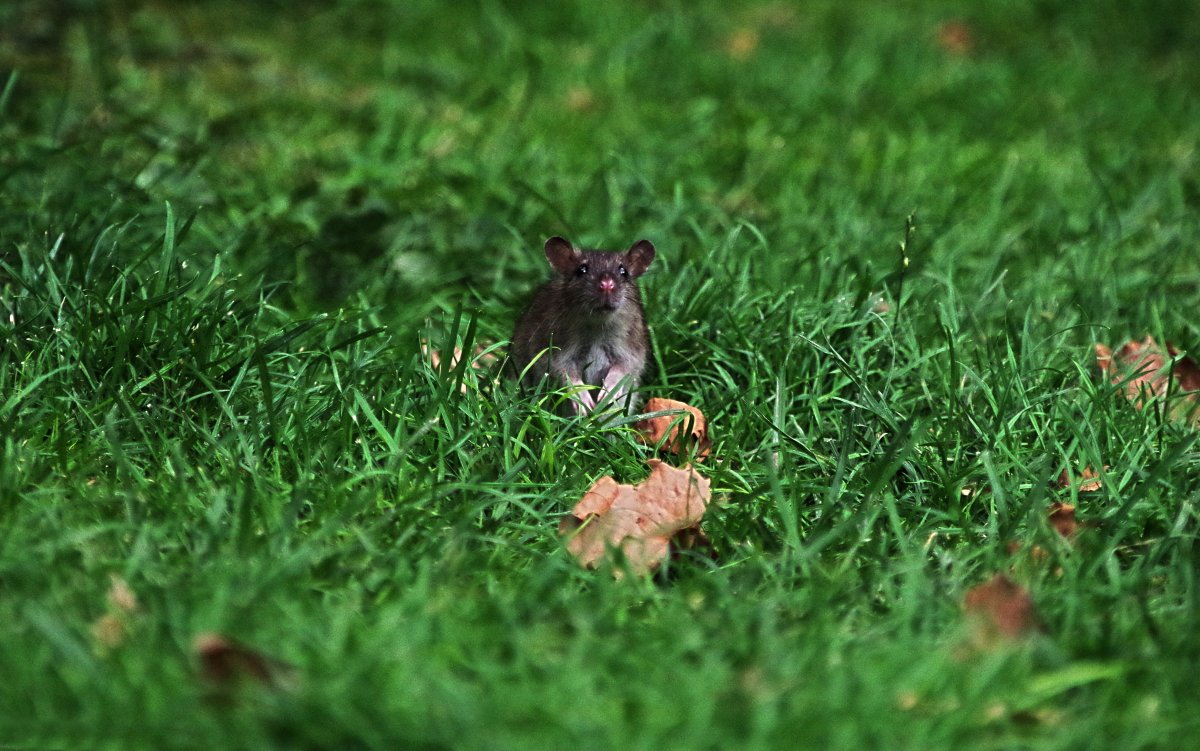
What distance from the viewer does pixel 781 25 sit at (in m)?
8.95

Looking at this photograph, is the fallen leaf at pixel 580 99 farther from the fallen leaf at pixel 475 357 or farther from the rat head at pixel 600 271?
the fallen leaf at pixel 475 357

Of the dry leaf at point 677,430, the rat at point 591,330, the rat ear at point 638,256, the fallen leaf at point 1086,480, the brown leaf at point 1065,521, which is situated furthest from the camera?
the rat ear at point 638,256

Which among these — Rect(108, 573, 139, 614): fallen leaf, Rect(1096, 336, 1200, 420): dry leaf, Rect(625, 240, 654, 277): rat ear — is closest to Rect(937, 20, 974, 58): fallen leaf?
Rect(1096, 336, 1200, 420): dry leaf

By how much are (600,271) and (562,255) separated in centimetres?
24

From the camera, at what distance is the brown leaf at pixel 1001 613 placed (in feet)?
10.1

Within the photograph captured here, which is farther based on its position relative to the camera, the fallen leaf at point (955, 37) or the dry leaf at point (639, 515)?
the fallen leaf at point (955, 37)

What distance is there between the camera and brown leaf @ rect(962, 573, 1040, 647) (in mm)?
3068

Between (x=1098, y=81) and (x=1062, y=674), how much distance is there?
243 inches

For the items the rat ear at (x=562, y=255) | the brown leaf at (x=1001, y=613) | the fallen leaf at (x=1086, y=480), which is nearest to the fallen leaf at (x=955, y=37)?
the rat ear at (x=562, y=255)

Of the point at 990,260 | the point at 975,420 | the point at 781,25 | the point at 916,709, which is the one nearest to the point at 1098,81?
the point at 781,25

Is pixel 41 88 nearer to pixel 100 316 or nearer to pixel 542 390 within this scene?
pixel 100 316

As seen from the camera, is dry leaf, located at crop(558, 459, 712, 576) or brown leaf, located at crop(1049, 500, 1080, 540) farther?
brown leaf, located at crop(1049, 500, 1080, 540)

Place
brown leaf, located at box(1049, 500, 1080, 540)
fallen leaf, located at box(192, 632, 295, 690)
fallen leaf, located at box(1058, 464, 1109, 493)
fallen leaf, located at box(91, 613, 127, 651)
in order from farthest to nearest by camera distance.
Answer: fallen leaf, located at box(1058, 464, 1109, 493)
brown leaf, located at box(1049, 500, 1080, 540)
fallen leaf, located at box(91, 613, 127, 651)
fallen leaf, located at box(192, 632, 295, 690)

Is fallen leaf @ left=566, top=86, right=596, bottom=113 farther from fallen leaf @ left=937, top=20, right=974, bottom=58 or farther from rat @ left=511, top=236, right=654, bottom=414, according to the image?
rat @ left=511, top=236, right=654, bottom=414
